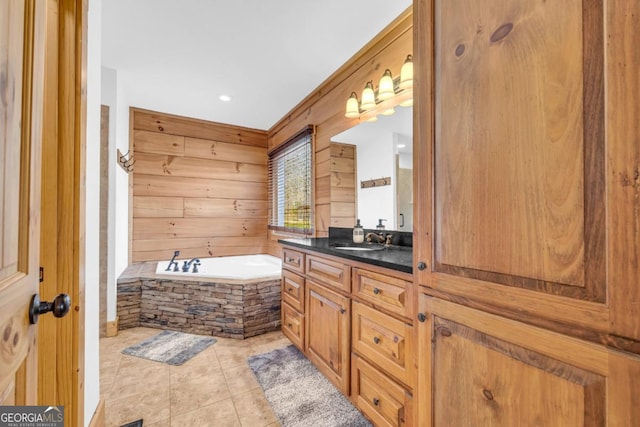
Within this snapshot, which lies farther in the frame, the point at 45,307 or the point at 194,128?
the point at 194,128

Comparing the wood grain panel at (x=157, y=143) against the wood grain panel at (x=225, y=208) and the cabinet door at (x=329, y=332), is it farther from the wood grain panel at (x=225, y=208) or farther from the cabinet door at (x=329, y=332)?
the cabinet door at (x=329, y=332)

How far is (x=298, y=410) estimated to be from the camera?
5.09 feet

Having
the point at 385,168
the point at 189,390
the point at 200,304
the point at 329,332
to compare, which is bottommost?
the point at 189,390

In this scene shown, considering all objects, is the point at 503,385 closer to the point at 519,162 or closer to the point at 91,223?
the point at 519,162

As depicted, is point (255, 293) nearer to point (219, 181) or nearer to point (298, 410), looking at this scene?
point (298, 410)

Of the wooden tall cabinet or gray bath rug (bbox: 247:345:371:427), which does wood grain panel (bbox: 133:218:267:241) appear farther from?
the wooden tall cabinet

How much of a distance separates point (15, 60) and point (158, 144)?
10.9 ft

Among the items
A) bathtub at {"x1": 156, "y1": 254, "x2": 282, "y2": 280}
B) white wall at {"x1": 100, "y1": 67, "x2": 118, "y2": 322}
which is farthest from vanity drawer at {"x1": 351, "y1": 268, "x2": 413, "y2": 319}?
white wall at {"x1": 100, "y1": 67, "x2": 118, "y2": 322}

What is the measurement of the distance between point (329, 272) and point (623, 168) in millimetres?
1351

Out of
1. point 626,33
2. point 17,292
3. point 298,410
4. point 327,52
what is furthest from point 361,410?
point 327,52

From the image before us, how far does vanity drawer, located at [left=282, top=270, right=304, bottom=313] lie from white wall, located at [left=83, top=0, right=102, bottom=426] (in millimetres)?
1189

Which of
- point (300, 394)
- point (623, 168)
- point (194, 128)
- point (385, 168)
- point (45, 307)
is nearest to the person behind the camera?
point (623, 168)

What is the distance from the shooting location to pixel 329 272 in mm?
1698

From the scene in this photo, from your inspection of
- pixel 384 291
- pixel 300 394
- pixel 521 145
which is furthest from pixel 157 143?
pixel 521 145
